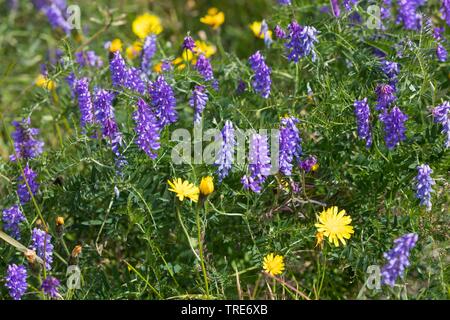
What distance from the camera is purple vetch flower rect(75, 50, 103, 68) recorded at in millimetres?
3254

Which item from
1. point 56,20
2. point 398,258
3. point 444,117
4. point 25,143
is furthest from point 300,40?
point 56,20

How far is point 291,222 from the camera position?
2.58m

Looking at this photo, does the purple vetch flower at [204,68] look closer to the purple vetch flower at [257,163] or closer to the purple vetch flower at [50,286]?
the purple vetch flower at [257,163]

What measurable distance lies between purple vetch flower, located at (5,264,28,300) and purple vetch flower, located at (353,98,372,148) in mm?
1109

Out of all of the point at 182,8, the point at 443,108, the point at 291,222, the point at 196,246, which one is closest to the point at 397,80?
the point at 443,108

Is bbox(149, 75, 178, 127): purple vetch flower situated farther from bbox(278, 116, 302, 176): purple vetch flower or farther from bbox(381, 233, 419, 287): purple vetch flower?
bbox(381, 233, 419, 287): purple vetch flower

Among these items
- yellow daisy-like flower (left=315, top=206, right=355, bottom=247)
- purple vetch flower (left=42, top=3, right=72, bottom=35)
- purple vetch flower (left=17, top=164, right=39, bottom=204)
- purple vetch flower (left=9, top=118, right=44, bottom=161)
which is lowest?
yellow daisy-like flower (left=315, top=206, right=355, bottom=247)

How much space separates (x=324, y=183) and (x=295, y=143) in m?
0.20

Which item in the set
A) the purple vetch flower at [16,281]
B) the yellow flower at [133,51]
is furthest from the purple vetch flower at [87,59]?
the purple vetch flower at [16,281]

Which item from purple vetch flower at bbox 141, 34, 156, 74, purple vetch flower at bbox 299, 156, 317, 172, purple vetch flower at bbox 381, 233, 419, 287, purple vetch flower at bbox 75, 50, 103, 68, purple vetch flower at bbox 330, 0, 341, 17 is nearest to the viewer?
purple vetch flower at bbox 381, 233, 419, 287

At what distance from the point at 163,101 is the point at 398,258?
0.90m

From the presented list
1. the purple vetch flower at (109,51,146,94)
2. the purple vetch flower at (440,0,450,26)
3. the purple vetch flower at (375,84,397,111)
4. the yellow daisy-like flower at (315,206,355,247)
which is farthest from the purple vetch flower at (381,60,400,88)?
the purple vetch flower at (109,51,146,94)

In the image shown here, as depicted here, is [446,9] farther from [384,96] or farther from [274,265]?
[274,265]
